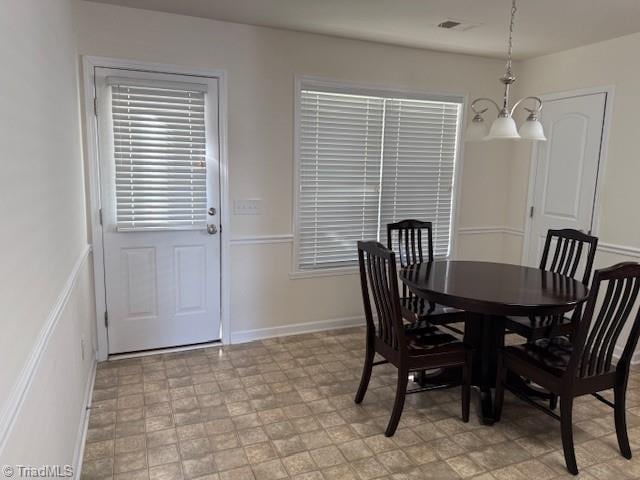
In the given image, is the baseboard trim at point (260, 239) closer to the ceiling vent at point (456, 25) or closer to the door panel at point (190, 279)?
the door panel at point (190, 279)

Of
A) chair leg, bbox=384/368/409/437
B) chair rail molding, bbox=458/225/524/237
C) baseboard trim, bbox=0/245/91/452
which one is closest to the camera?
baseboard trim, bbox=0/245/91/452

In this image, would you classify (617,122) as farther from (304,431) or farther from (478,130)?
(304,431)

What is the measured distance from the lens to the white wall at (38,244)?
118 centimetres

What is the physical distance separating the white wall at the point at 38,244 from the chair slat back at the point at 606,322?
2.16m

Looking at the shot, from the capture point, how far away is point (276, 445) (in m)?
2.46

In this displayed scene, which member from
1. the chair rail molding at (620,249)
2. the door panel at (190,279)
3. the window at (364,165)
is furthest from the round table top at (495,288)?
the door panel at (190,279)

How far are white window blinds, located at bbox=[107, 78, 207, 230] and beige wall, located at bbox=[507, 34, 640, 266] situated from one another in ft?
10.1

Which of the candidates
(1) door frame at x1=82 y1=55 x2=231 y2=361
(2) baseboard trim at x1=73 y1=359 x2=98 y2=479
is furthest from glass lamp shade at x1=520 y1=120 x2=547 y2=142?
(2) baseboard trim at x1=73 y1=359 x2=98 y2=479

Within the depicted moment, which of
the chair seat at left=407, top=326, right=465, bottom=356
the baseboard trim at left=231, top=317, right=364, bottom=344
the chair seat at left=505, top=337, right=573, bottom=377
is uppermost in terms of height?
the chair seat at left=505, top=337, right=573, bottom=377

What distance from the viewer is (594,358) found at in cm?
230

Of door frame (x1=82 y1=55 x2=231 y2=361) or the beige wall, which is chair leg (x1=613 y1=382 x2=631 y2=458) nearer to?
the beige wall

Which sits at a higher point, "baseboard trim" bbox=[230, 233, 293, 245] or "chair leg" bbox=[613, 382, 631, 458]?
"baseboard trim" bbox=[230, 233, 293, 245]

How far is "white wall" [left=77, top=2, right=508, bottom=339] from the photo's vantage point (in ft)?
10.7

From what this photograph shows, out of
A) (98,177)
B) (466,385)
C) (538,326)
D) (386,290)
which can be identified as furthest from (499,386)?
(98,177)
